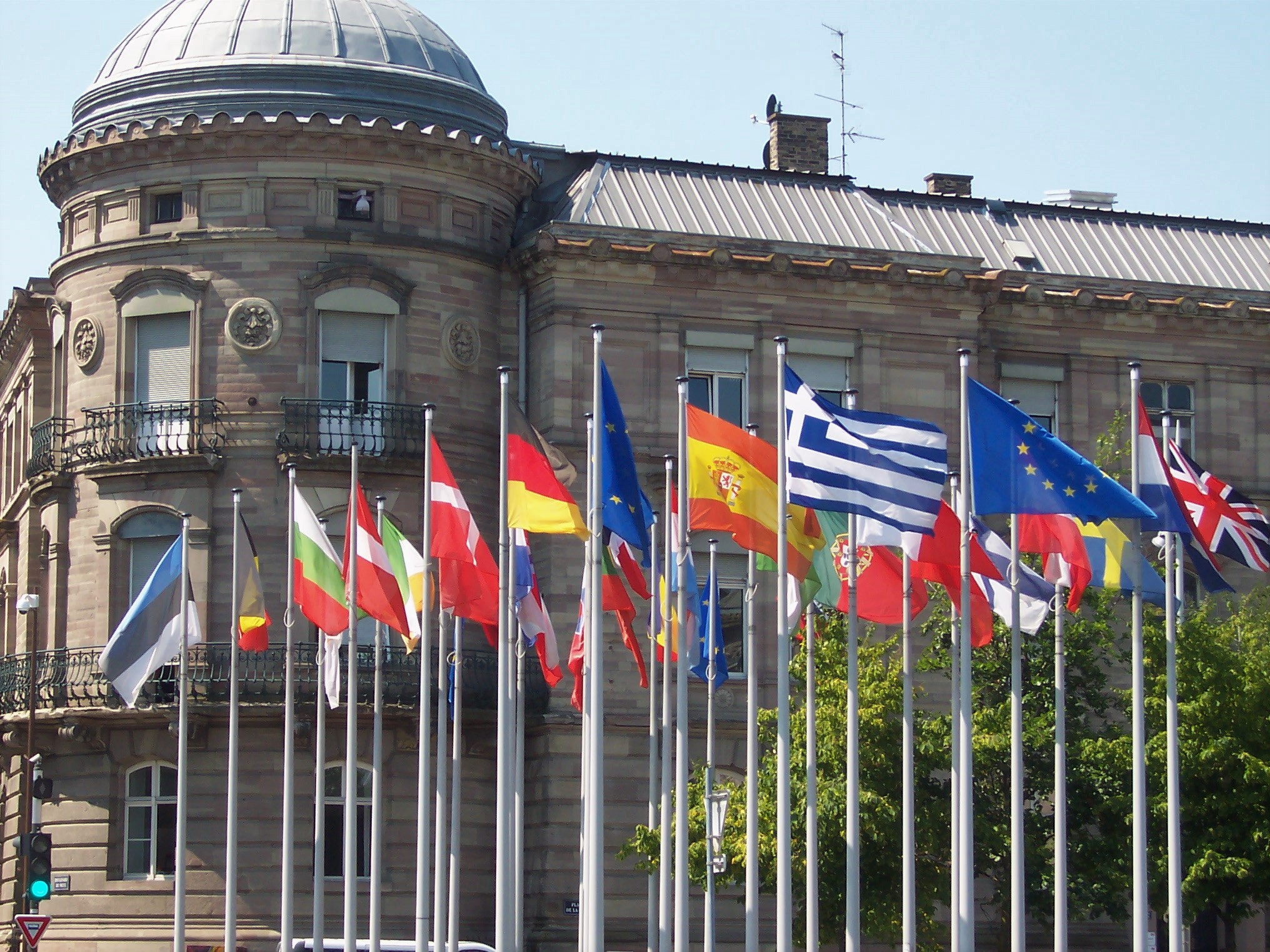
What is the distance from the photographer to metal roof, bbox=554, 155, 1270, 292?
2115 inches

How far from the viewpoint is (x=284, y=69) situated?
5109 cm

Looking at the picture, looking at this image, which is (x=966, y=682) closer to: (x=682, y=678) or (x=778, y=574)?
(x=682, y=678)

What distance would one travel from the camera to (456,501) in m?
36.8

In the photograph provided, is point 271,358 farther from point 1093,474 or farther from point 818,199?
point 1093,474

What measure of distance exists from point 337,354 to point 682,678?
1782cm

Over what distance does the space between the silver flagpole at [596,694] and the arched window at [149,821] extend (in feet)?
60.4

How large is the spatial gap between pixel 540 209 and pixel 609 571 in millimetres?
17751

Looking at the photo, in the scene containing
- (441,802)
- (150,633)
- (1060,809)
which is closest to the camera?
(1060,809)

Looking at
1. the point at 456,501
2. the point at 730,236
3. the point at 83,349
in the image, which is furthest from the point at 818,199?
the point at 456,501

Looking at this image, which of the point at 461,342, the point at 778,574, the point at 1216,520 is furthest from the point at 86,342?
the point at 1216,520

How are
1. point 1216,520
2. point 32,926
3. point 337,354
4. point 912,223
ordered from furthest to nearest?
1. point 912,223
2. point 337,354
3. point 32,926
4. point 1216,520

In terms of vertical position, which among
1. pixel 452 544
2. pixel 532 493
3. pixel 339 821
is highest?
pixel 532 493

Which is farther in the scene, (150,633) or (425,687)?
(150,633)

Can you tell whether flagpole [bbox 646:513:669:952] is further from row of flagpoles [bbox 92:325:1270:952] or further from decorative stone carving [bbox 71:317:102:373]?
decorative stone carving [bbox 71:317:102:373]
